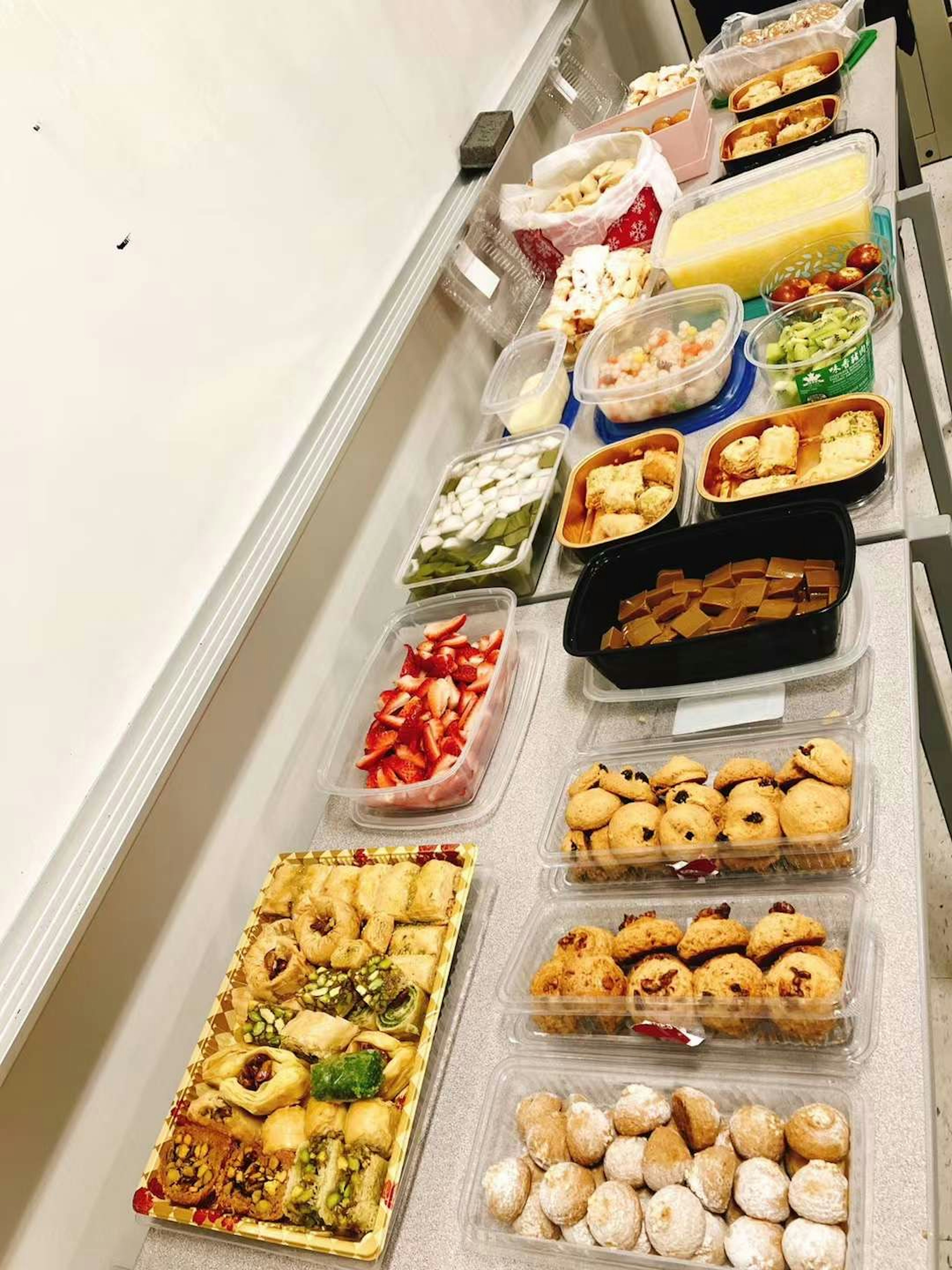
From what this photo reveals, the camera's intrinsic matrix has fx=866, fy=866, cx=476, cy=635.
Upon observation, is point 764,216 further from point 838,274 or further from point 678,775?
point 678,775

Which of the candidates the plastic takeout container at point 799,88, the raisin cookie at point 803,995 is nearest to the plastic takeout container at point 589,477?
the raisin cookie at point 803,995

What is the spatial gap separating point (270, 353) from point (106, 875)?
0.91 m

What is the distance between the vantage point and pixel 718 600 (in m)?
1.33

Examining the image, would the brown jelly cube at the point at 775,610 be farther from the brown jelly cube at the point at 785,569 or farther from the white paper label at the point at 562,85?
the white paper label at the point at 562,85

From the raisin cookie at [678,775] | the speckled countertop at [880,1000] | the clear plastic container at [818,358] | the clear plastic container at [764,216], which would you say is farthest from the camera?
the clear plastic container at [764,216]

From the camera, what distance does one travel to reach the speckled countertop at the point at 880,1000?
83 centimetres

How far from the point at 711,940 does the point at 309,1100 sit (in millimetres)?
554

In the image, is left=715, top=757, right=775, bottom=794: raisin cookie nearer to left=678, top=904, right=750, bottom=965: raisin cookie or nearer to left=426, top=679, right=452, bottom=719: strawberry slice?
left=678, top=904, right=750, bottom=965: raisin cookie

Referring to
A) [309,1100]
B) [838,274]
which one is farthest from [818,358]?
[309,1100]

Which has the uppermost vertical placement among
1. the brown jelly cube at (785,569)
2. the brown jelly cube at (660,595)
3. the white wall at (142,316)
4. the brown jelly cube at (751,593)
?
the white wall at (142,316)

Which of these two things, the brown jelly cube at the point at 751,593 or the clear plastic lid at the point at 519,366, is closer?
the brown jelly cube at the point at 751,593

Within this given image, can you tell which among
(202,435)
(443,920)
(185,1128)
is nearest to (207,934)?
(185,1128)

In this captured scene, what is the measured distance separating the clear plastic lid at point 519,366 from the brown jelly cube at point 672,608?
2.65ft

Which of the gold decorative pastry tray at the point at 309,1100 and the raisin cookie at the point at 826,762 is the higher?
the raisin cookie at the point at 826,762
